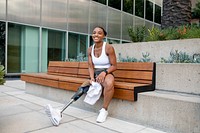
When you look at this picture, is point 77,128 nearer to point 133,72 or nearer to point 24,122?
point 24,122

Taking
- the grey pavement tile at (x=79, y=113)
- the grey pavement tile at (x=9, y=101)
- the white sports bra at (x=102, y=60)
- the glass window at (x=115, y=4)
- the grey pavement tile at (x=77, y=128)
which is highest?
the glass window at (x=115, y=4)

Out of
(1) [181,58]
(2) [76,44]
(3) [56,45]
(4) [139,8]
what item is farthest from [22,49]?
(4) [139,8]

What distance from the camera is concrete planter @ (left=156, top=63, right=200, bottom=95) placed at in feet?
10.5

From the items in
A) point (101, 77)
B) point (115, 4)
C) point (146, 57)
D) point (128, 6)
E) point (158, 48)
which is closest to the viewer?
point (101, 77)

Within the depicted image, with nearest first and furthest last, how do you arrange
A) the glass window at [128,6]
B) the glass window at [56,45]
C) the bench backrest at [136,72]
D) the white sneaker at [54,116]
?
the white sneaker at [54,116], the bench backrest at [136,72], the glass window at [56,45], the glass window at [128,6]

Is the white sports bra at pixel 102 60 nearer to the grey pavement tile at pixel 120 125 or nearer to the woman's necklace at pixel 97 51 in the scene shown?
the woman's necklace at pixel 97 51

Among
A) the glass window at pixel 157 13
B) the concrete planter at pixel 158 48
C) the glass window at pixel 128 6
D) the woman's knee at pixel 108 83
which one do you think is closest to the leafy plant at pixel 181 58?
the concrete planter at pixel 158 48

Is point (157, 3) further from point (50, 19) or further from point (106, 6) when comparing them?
point (50, 19)

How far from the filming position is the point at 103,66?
3.67m

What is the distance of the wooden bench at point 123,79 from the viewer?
3303 millimetres

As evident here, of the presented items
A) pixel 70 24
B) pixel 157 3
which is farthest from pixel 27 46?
pixel 157 3

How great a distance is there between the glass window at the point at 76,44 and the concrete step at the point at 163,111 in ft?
28.4

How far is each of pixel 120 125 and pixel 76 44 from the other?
9825 millimetres

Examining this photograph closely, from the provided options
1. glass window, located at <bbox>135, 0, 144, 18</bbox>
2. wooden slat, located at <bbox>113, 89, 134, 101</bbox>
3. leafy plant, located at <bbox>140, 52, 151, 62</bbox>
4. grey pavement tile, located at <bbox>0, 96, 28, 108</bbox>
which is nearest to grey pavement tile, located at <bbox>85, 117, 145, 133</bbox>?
wooden slat, located at <bbox>113, 89, 134, 101</bbox>
